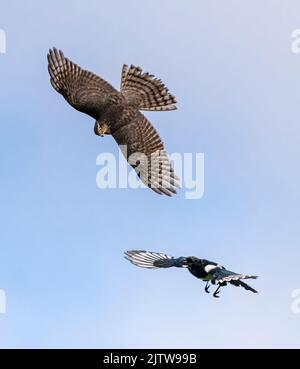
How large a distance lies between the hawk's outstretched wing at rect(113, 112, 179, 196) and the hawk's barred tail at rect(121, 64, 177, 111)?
651 mm

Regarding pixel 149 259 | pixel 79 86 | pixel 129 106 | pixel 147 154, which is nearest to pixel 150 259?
pixel 149 259

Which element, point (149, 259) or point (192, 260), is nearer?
point (192, 260)

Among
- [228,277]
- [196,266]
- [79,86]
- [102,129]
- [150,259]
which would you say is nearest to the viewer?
[228,277]

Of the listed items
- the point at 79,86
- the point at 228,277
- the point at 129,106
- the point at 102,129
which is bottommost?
the point at 228,277

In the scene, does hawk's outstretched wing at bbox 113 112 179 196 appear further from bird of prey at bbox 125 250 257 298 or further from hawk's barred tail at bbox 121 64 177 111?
bird of prey at bbox 125 250 257 298

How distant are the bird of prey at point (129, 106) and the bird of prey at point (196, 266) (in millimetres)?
1589

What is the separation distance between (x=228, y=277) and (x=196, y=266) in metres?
1.23

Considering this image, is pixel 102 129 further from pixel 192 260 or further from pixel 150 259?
pixel 192 260

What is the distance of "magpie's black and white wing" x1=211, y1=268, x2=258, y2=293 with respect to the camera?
2425 centimetres

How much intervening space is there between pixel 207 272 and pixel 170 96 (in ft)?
17.6

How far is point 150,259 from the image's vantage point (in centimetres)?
2700

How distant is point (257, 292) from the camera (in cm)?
2323
